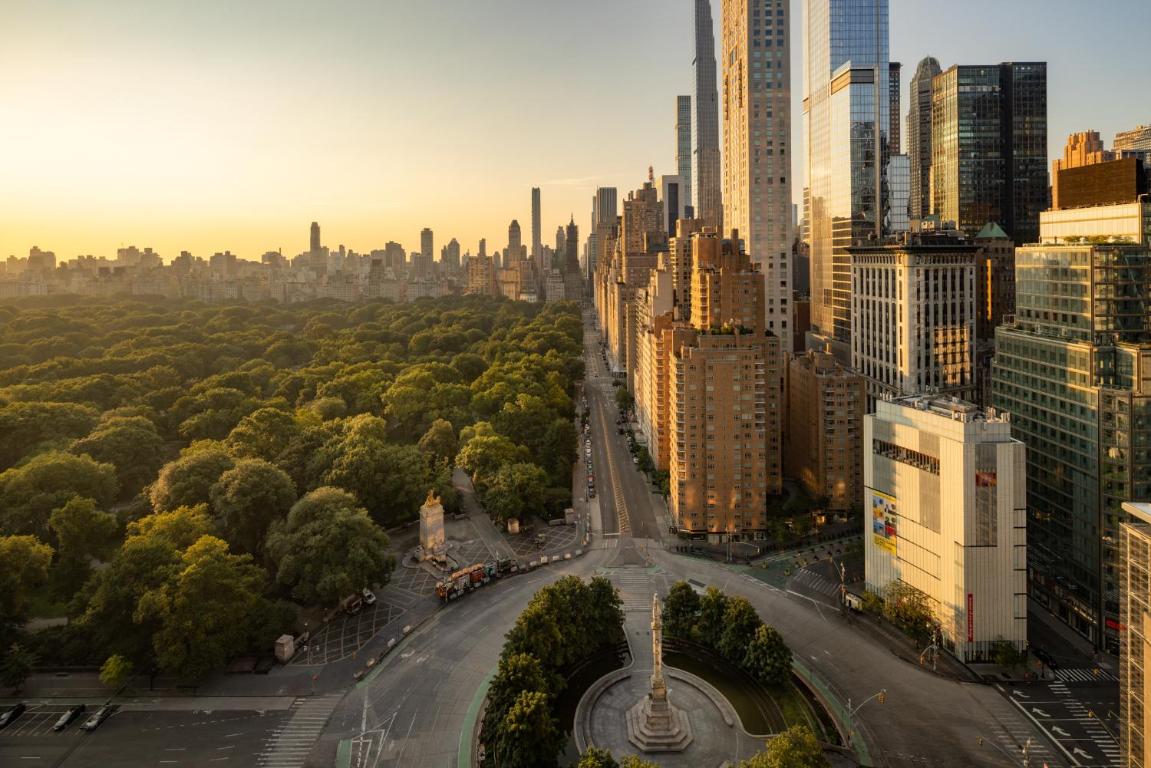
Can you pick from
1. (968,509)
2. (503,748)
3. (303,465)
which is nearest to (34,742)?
(503,748)

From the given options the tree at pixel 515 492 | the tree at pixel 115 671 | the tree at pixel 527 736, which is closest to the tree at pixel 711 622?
the tree at pixel 527 736

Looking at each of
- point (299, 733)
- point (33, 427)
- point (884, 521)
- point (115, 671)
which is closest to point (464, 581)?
point (299, 733)

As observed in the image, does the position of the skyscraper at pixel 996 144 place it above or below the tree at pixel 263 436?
above

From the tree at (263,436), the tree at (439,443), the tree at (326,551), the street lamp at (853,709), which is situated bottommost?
the street lamp at (853,709)

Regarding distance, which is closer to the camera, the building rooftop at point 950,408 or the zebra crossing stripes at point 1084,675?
the zebra crossing stripes at point 1084,675

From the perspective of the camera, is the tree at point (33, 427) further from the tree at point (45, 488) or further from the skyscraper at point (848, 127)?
the skyscraper at point (848, 127)

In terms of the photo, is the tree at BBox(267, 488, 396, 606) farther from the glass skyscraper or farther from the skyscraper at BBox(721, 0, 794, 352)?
the skyscraper at BBox(721, 0, 794, 352)

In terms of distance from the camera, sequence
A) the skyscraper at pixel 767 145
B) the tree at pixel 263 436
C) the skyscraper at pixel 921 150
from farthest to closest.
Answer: the skyscraper at pixel 921 150 → the skyscraper at pixel 767 145 → the tree at pixel 263 436

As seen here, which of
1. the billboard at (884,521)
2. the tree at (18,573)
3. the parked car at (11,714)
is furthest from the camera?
the billboard at (884,521)

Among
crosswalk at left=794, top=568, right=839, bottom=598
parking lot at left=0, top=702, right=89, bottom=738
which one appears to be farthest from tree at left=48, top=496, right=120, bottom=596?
crosswalk at left=794, top=568, right=839, bottom=598
